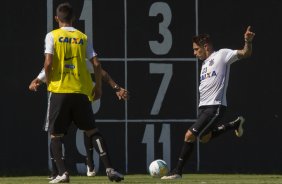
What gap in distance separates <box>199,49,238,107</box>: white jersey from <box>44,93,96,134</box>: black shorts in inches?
85.5

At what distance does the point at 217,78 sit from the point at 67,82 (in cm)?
249

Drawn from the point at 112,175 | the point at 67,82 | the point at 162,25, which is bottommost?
the point at 112,175

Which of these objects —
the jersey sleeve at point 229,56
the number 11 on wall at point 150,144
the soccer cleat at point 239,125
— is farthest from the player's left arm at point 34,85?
the number 11 on wall at point 150,144

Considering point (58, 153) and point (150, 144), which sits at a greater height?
point (58, 153)

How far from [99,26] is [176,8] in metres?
1.09

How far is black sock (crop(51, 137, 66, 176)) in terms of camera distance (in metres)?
10.2

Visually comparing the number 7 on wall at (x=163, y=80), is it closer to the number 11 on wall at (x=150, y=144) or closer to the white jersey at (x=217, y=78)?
the number 11 on wall at (x=150, y=144)

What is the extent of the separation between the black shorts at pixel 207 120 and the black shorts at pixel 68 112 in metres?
1.86

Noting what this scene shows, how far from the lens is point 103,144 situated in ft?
33.8

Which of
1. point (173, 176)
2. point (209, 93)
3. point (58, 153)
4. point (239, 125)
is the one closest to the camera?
point (58, 153)

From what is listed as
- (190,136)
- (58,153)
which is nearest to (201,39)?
(190,136)

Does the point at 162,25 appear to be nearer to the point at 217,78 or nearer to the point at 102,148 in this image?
the point at 217,78

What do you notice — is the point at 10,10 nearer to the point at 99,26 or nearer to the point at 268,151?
the point at 99,26

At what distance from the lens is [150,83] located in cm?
1444
